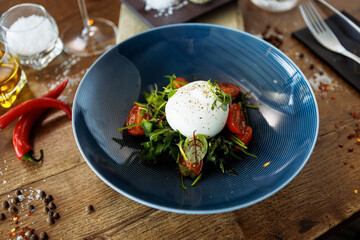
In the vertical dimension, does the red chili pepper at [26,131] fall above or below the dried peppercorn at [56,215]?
above

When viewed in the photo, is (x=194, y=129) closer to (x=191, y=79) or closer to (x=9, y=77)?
(x=191, y=79)

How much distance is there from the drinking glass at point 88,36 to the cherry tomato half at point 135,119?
56 centimetres

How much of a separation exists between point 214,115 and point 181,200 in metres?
0.33

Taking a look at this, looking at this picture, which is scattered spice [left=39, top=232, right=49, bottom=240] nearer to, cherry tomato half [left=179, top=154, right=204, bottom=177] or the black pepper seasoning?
the black pepper seasoning

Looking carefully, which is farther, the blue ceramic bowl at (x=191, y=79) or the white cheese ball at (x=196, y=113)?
the white cheese ball at (x=196, y=113)

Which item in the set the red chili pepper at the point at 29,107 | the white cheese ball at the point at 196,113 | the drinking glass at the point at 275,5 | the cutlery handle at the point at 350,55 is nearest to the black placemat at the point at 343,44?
the cutlery handle at the point at 350,55

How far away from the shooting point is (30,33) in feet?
4.97

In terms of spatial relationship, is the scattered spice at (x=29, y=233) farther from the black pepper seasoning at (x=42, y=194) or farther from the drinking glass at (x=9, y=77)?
the drinking glass at (x=9, y=77)

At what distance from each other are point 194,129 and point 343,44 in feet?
3.11


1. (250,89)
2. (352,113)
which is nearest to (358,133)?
(352,113)

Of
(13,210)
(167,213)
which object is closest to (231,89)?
(167,213)

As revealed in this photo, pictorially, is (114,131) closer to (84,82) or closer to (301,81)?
(84,82)

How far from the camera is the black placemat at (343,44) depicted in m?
1.55

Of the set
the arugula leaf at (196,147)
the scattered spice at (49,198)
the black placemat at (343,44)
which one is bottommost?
the scattered spice at (49,198)
